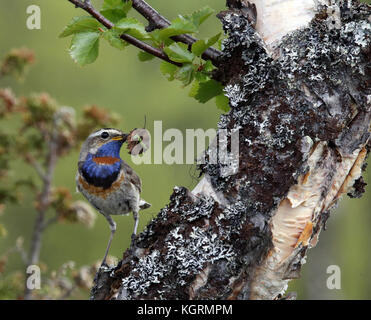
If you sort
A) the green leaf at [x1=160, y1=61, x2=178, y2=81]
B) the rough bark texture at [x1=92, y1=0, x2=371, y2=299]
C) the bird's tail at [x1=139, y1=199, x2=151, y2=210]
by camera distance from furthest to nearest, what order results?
1. the bird's tail at [x1=139, y1=199, x2=151, y2=210]
2. the green leaf at [x1=160, y1=61, x2=178, y2=81]
3. the rough bark texture at [x1=92, y1=0, x2=371, y2=299]

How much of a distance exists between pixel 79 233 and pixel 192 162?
1033 centimetres

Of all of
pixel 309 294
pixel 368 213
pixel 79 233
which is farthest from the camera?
pixel 368 213

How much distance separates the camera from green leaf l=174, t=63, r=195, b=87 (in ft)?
8.34

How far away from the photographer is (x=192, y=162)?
2.46 meters

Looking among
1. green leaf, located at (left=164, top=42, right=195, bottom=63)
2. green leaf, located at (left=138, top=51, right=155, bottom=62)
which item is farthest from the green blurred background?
green leaf, located at (left=164, top=42, right=195, bottom=63)

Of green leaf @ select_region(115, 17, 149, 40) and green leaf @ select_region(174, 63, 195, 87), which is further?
green leaf @ select_region(174, 63, 195, 87)

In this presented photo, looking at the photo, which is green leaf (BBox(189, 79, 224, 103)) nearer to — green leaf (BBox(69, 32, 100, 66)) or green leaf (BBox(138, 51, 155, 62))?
green leaf (BBox(138, 51, 155, 62))

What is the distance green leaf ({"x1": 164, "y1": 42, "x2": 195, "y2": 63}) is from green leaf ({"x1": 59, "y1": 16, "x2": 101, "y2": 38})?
30 centimetres

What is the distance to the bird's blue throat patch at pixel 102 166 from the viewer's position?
3.68 metres

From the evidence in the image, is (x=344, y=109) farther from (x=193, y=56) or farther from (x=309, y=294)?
(x=309, y=294)

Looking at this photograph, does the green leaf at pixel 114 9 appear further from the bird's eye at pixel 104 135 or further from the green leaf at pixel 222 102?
the bird's eye at pixel 104 135
